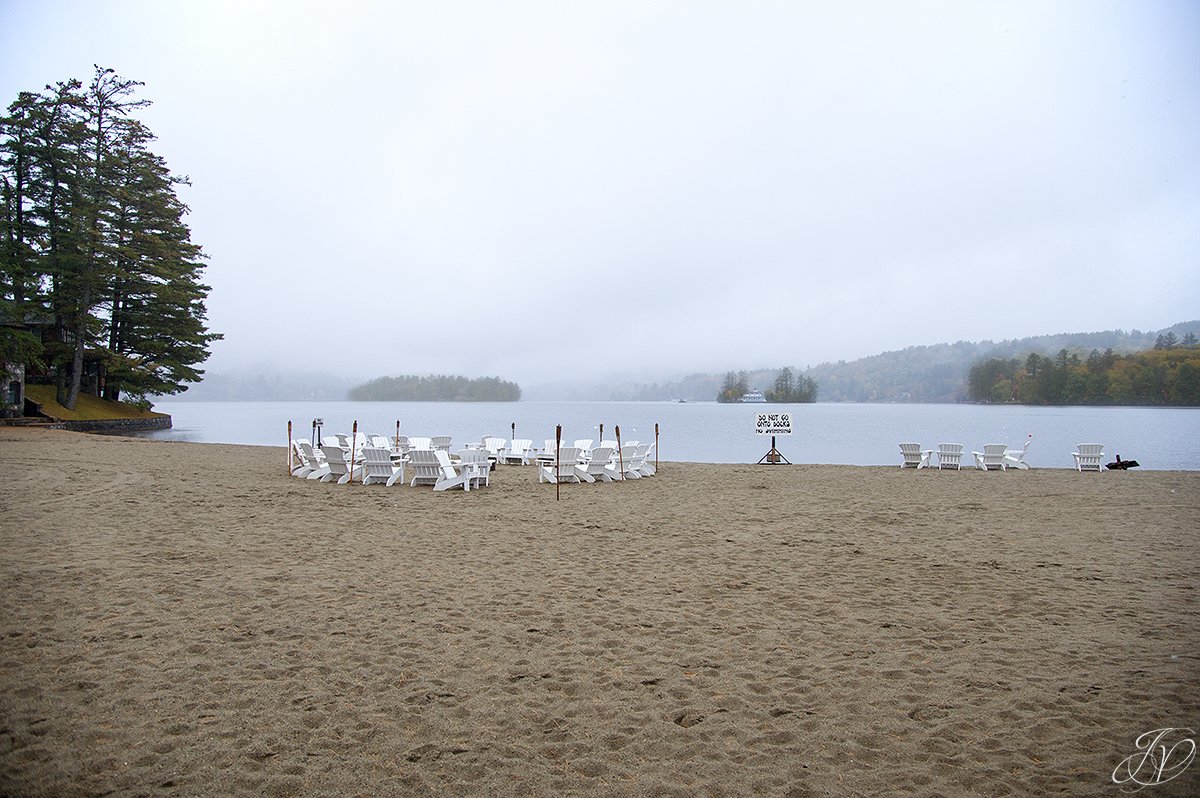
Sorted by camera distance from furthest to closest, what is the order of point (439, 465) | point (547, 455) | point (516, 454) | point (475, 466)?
1. point (516, 454)
2. point (547, 455)
3. point (439, 465)
4. point (475, 466)

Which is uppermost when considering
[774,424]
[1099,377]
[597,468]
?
[1099,377]

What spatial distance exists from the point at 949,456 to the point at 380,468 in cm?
1485

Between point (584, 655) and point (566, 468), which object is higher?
point (566, 468)

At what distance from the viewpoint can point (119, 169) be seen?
35.2m

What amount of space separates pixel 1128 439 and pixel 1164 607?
45272 millimetres

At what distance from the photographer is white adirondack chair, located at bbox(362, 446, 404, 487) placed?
13.8 metres

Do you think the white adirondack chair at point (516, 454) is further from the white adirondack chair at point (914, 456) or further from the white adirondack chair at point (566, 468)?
the white adirondack chair at point (914, 456)

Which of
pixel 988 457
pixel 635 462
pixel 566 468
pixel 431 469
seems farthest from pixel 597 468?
pixel 988 457

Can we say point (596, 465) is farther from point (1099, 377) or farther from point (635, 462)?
Result: point (1099, 377)

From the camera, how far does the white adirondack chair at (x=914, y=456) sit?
1886 cm

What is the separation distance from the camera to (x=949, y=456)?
18.6 metres

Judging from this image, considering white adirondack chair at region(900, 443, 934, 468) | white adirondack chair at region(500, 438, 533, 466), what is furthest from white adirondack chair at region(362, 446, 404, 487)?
white adirondack chair at region(900, 443, 934, 468)

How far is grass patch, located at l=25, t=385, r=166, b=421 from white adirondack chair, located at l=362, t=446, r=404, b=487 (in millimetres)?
25662

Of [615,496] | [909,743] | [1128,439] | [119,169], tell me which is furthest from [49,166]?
[1128,439]
